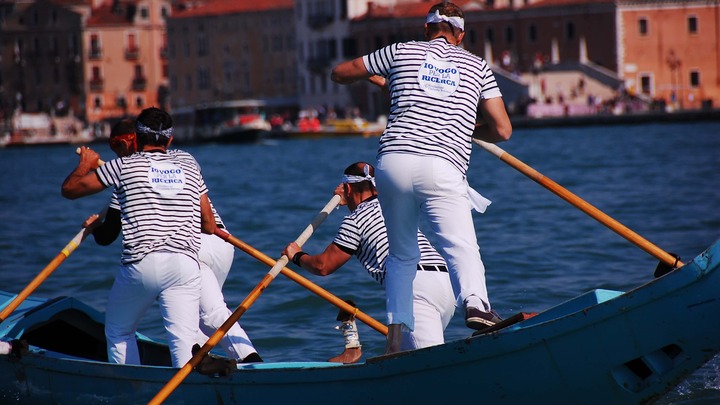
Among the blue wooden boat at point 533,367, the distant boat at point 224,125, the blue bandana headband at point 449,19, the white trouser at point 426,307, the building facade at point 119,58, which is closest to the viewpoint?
the blue wooden boat at point 533,367

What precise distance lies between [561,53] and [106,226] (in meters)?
53.6

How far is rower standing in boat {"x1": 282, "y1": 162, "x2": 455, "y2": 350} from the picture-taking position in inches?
258

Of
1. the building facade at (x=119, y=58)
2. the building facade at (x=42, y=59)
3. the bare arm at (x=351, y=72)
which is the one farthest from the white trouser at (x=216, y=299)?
the building facade at (x=42, y=59)

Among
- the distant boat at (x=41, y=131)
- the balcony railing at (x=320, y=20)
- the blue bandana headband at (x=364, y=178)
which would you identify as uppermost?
the balcony railing at (x=320, y=20)

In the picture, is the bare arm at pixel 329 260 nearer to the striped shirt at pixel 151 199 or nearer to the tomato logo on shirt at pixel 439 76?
the striped shirt at pixel 151 199

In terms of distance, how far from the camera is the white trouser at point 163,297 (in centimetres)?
620

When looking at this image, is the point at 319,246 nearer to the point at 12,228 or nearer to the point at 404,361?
the point at 12,228

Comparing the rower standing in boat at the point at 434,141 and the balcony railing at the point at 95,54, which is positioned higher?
the balcony railing at the point at 95,54

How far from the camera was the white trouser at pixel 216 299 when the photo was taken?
693 cm

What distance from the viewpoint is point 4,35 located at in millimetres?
83375

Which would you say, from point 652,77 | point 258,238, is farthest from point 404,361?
point 652,77

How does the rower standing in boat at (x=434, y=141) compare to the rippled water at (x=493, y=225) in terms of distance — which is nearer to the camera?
the rower standing in boat at (x=434, y=141)

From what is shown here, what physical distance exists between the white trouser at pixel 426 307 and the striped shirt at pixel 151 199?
110 cm

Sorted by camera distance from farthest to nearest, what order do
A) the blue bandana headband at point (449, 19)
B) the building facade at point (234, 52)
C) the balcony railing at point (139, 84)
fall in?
the balcony railing at point (139, 84) < the building facade at point (234, 52) < the blue bandana headband at point (449, 19)
